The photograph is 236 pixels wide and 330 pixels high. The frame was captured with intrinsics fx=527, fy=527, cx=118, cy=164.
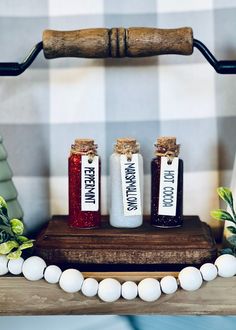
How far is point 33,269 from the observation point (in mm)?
647

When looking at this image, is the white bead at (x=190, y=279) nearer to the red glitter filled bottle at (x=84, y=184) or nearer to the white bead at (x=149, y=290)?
the white bead at (x=149, y=290)

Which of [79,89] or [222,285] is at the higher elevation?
[79,89]

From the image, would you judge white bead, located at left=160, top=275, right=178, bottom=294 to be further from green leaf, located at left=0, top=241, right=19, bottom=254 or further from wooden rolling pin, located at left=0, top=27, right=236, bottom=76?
wooden rolling pin, located at left=0, top=27, right=236, bottom=76

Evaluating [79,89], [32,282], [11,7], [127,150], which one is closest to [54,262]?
[32,282]

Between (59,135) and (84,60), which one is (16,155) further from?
(84,60)

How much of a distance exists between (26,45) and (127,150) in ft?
0.87

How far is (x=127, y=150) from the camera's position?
73cm

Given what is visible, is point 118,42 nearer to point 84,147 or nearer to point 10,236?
point 84,147

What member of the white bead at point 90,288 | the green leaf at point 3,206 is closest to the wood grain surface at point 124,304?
the white bead at point 90,288

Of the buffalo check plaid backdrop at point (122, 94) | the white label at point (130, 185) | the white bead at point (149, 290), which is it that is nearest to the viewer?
the white bead at point (149, 290)

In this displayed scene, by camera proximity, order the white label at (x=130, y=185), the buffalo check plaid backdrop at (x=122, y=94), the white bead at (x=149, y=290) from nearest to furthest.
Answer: the white bead at (x=149, y=290)
the white label at (x=130, y=185)
the buffalo check plaid backdrop at (x=122, y=94)

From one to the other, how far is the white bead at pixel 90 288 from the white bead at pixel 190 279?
103 millimetres

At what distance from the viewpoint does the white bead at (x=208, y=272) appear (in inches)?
25.1

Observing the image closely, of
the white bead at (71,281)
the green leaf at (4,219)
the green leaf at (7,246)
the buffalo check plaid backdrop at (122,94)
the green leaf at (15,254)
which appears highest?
the buffalo check plaid backdrop at (122,94)
